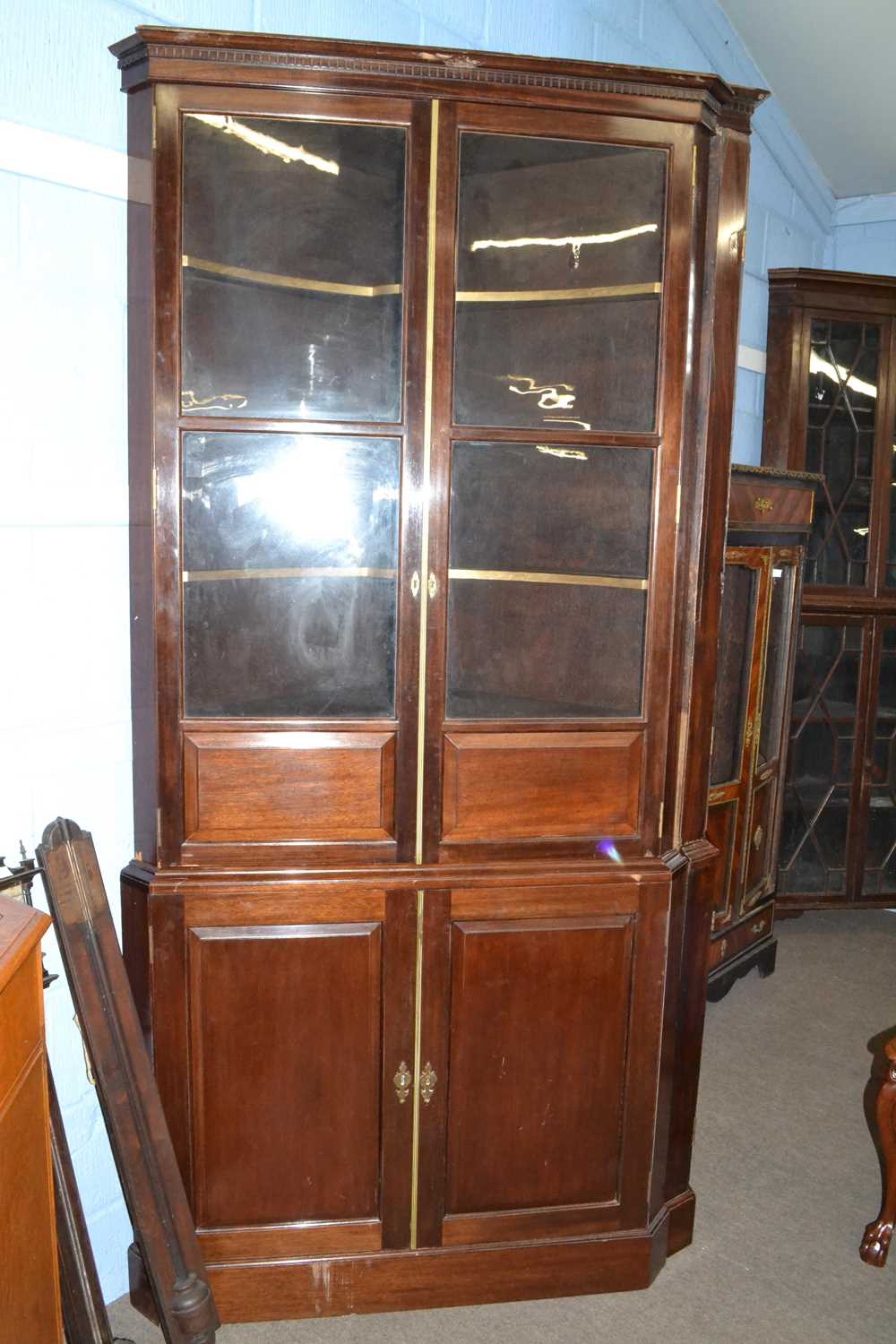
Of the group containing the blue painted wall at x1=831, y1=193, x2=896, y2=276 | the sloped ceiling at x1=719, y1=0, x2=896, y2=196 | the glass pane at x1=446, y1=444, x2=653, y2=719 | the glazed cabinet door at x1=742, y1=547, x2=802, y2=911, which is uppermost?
the sloped ceiling at x1=719, y1=0, x2=896, y2=196

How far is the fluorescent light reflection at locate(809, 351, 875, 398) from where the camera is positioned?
379 cm

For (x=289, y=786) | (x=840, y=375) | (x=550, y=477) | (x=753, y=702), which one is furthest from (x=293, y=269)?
(x=840, y=375)

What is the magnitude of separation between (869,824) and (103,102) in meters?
3.44

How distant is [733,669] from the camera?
3.23m

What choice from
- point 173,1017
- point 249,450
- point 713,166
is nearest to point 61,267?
point 249,450

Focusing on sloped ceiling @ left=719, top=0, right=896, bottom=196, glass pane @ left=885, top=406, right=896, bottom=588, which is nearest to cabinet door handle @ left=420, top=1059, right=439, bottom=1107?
glass pane @ left=885, top=406, right=896, bottom=588

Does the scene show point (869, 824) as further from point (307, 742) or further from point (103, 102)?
point (103, 102)

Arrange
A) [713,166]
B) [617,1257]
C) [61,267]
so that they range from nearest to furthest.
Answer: [61,267]
[713,166]
[617,1257]

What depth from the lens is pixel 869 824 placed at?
402 centimetres

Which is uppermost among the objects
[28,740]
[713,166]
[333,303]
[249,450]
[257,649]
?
[713,166]

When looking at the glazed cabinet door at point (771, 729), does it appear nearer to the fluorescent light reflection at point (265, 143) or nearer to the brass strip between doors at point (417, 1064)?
the brass strip between doors at point (417, 1064)

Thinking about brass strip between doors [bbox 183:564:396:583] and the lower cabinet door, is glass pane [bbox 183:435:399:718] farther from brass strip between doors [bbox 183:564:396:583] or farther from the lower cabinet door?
the lower cabinet door

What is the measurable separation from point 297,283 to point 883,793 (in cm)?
310

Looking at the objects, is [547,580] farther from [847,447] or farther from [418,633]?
[847,447]
